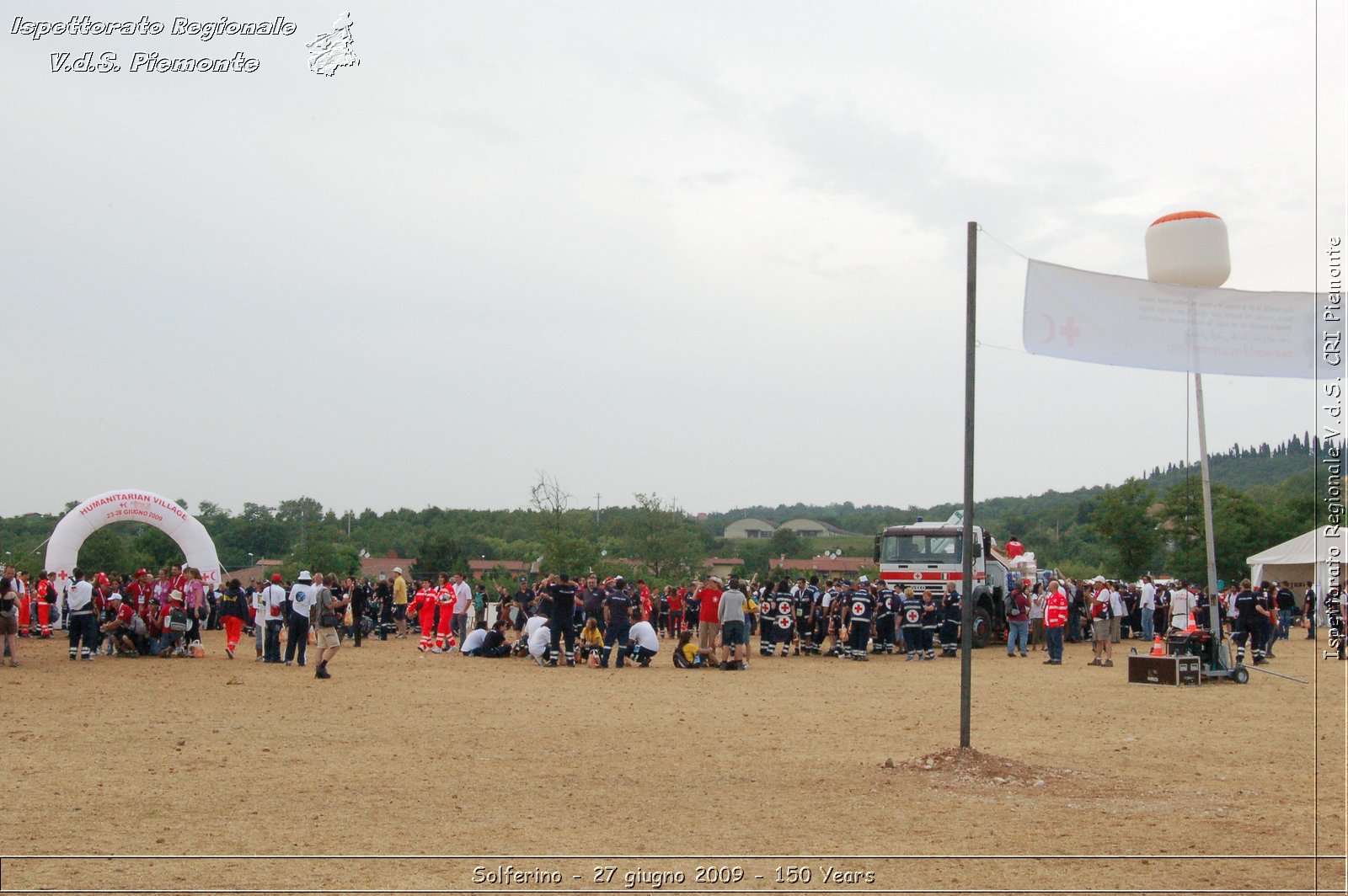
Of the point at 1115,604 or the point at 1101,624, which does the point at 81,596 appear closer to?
the point at 1101,624

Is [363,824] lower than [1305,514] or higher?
lower

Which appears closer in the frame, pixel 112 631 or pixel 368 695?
pixel 368 695

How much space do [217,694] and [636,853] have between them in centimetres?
1041

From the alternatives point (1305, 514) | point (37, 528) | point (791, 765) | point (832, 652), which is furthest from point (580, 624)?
point (37, 528)

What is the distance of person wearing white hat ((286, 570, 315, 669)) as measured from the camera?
19484 mm

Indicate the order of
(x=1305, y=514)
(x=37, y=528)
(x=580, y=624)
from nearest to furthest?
(x=580, y=624) → (x=1305, y=514) → (x=37, y=528)

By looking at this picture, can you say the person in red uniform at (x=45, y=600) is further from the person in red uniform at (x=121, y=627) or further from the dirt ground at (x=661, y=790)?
the dirt ground at (x=661, y=790)

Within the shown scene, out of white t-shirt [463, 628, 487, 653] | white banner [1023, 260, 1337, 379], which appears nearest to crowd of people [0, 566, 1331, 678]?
white t-shirt [463, 628, 487, 653]

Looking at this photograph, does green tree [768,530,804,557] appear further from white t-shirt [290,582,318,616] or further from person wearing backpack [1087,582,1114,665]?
white t-shirt [290,582,318,616]

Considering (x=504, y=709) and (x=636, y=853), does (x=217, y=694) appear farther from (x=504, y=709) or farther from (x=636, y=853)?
(x=636, y=853)

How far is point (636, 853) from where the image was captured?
7.13 m

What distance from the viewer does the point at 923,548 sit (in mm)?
27828

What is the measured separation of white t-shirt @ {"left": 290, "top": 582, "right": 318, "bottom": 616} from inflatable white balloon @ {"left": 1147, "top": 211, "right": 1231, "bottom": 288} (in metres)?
14.2

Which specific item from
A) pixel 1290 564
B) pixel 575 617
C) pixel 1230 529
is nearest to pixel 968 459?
pixel 575 617
